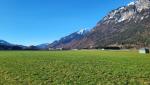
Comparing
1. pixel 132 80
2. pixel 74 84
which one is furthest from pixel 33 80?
pixel 132 80

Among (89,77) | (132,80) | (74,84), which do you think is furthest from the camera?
(89,77)

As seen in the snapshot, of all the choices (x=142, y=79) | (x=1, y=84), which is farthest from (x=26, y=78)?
(x=142, y=79)

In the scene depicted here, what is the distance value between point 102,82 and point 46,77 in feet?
19.4

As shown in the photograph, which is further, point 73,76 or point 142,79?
point 73,76

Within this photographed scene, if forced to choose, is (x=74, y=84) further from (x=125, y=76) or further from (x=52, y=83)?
(x=125, y=76)

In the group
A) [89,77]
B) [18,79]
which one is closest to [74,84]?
[89,77]

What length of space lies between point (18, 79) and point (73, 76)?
5236mm

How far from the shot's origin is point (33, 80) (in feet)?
93.4

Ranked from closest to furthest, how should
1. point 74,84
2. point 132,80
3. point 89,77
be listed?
point 74,84, point 132,80, point 89,77

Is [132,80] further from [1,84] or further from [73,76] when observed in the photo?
[1,84]

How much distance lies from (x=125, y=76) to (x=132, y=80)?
103 inches

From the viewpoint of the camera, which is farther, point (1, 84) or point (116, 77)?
point (116, 77)

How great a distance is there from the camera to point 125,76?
101 feet

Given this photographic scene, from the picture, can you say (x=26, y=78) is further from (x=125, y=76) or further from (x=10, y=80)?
Answer: (x=125, y=76)
